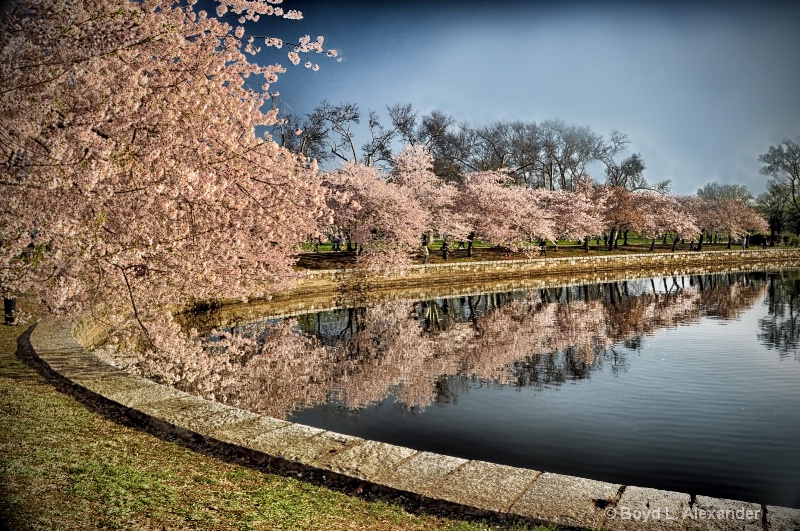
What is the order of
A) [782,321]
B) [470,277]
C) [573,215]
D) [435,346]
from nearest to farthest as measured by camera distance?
1. [435,346]
2. [782,321]
3. [470,277]
4. [573,215]

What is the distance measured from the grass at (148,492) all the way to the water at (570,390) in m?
3.73

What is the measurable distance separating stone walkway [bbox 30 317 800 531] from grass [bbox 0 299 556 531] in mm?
207

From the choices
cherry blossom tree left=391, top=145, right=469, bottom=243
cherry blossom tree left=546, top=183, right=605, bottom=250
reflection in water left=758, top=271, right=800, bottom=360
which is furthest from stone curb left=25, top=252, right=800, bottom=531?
cherry blossom tree left=546, top=183, right=605, bottom=250

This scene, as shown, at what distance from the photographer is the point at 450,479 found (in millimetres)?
4953

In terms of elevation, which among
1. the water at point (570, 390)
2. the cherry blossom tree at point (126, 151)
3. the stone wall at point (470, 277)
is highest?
the cherry blossom tree at point (126, 151)

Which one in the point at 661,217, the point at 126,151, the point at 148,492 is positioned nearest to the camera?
the point at 148,492

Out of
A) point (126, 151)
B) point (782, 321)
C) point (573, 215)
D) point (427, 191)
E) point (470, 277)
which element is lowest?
point (782, 321)

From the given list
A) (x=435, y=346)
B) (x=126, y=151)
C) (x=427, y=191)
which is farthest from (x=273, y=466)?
(x=427, y=191)

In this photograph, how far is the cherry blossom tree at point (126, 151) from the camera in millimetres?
5934

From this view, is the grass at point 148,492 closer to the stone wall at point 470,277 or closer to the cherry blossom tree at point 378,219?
the stone wall at point 470,277

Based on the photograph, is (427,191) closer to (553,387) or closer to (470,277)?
(470,277)

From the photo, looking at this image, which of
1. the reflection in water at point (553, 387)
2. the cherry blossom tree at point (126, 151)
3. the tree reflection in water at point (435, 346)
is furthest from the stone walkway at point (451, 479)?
the tree reflection in water at point (435, 346)

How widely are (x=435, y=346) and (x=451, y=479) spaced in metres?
10.9

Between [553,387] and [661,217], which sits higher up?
[661,217]
